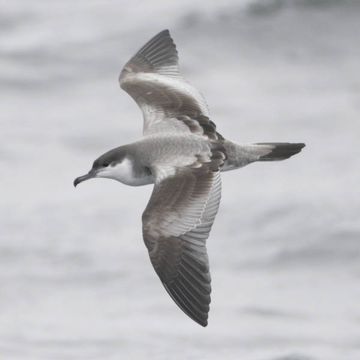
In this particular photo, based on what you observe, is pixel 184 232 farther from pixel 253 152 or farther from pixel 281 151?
pixel 281 151

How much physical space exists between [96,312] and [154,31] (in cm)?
514

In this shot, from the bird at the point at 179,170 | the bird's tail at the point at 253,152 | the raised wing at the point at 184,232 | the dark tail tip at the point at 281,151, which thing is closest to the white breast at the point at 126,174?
the bird at the point at 179,170

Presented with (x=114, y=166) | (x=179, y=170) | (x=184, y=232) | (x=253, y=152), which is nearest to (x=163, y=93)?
(x=253, y=152)

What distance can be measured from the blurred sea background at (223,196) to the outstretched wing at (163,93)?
2491 millimetres

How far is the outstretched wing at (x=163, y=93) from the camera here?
11352 millimetres

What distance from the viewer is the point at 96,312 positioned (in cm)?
1420

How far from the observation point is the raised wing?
9.87m

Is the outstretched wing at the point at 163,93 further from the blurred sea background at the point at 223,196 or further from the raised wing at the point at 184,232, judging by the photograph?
the blurred sea background at the point at 223,196

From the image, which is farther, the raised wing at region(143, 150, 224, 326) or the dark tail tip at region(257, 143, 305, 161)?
the dark tail tip at region(257, 143, 305, 161)

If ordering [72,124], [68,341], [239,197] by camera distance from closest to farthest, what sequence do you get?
[68,341]
[239,197]
[72,124]

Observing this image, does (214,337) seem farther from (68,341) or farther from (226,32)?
(226,32)

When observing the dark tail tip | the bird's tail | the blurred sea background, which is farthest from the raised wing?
the blurred sea background

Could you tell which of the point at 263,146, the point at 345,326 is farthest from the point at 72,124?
the point at 263,146

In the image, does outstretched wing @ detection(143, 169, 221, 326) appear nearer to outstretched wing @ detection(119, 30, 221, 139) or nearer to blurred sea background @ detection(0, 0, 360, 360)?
outstretched wing @ detection(119, 30, 221, 139)
